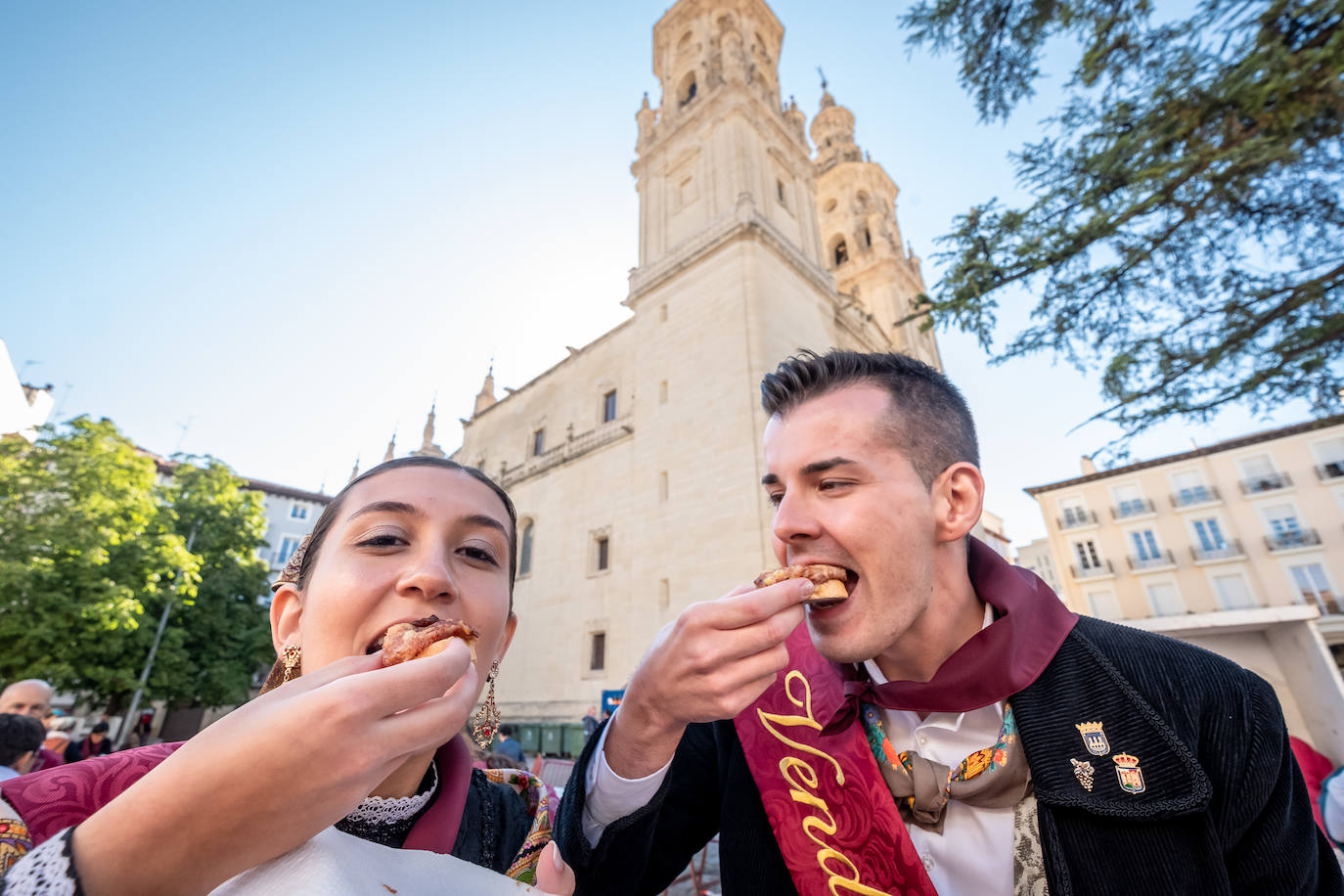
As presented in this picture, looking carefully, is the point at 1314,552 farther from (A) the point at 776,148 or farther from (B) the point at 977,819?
(B) the point at 977,819

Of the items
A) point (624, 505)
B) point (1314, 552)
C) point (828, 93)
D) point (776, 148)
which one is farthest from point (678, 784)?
point (828, 93)

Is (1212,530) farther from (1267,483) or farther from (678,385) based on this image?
(678,385)

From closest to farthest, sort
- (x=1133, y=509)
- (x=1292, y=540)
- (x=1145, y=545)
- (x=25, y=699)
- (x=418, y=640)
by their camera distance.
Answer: (x=418, y=640), (x=25, y=699), (x=1292, y=540), (x=1145, y=545), (x=1133, y=509)

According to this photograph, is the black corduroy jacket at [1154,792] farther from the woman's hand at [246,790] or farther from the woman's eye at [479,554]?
the woman's hand at [246,790]

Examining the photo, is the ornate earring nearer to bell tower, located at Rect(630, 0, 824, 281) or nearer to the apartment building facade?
bell tower, located at Rect(630, 0, 824, 281)

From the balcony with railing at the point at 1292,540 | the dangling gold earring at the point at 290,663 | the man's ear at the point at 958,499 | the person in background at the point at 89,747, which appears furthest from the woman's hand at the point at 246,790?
the balcony with railing at the point at 1292,540

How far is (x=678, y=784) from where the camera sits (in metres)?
2.45

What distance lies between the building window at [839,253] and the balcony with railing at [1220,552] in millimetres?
23111

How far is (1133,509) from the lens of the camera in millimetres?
29766

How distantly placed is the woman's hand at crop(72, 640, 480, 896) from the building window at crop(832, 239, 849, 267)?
3584cm

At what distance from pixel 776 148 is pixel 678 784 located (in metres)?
25.4

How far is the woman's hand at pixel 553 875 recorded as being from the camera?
1.42 m

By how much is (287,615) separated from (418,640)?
901 mm

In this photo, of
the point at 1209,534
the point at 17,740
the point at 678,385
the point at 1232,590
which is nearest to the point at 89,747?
the point at 17,740
